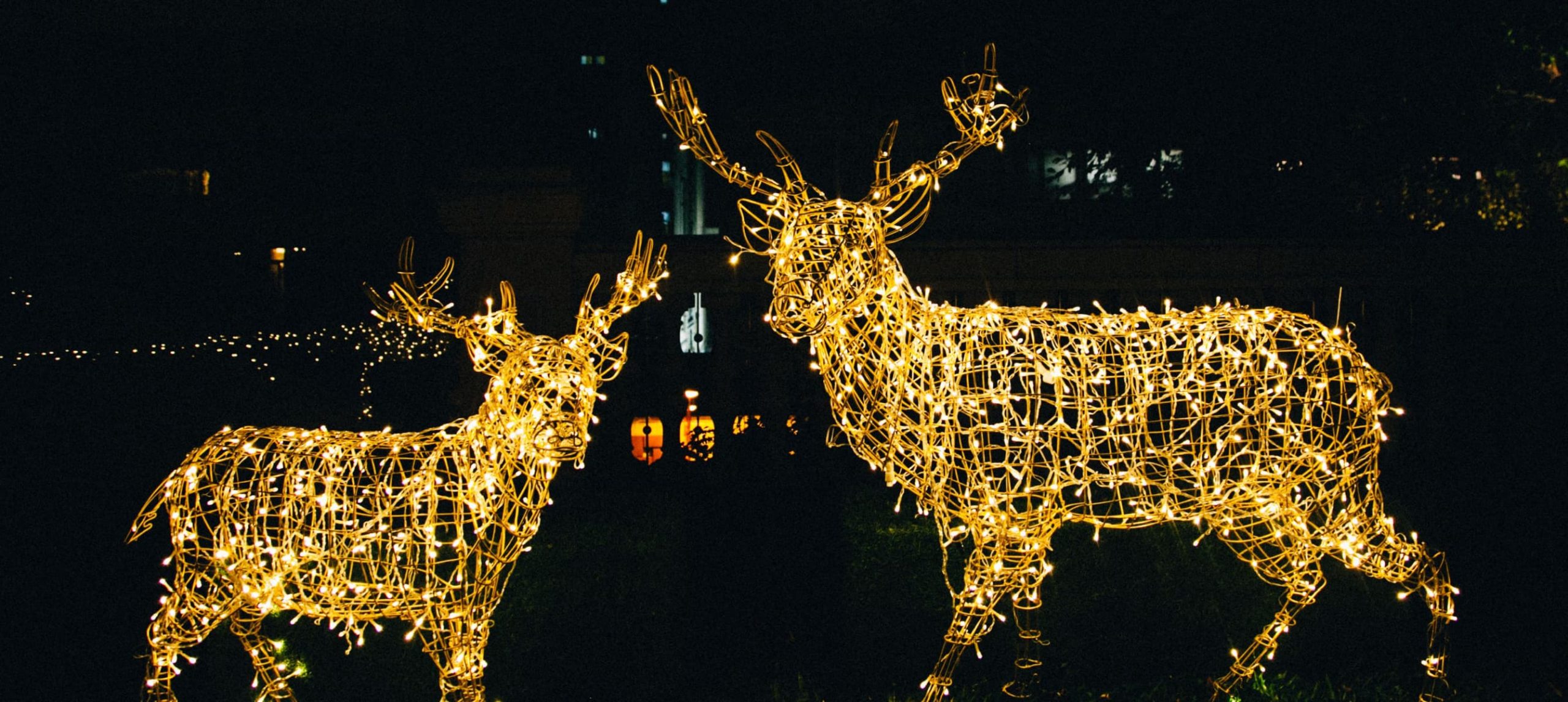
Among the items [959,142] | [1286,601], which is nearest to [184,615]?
[959,142]

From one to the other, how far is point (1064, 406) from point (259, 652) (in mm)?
2829

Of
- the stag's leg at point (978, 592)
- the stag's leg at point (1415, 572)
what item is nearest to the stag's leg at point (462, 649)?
the stag's leg at point (978, 592)

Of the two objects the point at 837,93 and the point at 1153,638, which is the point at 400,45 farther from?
the point at 1153,638

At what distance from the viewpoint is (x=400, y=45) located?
21.0 ft

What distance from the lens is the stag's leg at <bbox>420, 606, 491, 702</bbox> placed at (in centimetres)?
264

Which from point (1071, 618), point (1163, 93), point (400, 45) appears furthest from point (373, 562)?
point (1163, 93)

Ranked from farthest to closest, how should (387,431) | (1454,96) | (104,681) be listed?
1. (1454,96)
2. (104,681)
3. (387,431)

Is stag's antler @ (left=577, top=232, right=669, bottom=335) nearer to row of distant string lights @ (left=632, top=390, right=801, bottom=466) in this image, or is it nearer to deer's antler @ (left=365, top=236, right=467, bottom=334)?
deer's antler @ (left=365, top=236, right=467, bottom=334)

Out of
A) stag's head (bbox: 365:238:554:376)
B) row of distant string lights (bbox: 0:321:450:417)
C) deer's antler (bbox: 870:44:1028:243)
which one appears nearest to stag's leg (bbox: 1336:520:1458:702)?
deer's antler (bbox: 870:44:1028:243)

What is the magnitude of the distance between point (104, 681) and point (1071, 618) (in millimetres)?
3958

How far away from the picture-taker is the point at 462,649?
2.66 metres

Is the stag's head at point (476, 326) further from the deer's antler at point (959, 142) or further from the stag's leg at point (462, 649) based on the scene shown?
the deer's antler at point (959, 142)

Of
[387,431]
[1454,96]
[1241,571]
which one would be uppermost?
[1454,96]

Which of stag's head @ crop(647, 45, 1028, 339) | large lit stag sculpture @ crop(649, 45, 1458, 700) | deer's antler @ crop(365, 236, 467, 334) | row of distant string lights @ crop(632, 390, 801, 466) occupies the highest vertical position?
stag's head @ crop(647, 45, 1028, 339)
